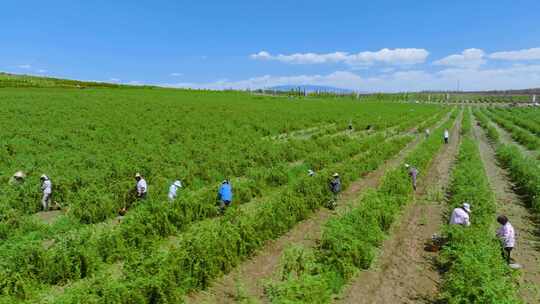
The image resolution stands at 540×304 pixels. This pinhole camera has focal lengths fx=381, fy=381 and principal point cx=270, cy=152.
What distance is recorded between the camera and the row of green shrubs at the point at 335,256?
26.7 feet

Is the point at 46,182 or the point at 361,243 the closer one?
the point at 361,243

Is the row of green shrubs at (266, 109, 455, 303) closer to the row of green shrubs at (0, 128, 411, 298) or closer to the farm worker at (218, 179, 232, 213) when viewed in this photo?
the farm worker at (218, 179, 232, 213)

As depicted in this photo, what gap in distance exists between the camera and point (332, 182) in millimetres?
15883

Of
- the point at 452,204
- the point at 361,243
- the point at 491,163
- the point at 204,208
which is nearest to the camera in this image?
the point at 361,243

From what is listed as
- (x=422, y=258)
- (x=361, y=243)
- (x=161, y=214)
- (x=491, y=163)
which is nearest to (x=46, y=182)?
(x=161, y=214)

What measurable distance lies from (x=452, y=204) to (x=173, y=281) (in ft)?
38.5

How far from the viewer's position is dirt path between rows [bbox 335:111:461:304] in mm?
9195

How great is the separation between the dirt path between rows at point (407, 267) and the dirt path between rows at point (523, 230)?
7.15ft

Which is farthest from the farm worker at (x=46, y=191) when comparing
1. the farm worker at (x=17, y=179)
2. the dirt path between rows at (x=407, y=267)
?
the dirt path between rows at (x=407, y=267)

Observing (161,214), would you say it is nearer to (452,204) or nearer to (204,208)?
(204,208)

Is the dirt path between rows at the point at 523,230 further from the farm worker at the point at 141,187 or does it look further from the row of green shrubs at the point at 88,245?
the farm worker at the point at 141,187

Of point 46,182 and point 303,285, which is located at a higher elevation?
point 46,182

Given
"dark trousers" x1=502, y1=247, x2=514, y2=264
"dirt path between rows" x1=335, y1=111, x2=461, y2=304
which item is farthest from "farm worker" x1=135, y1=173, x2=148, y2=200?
"dark trousers" x1=502, y1=247, x2=514, y2=264

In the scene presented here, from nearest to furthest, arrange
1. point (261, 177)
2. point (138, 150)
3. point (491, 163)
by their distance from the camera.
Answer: point (261, 177) → point (138, 150) → point (491, 163)
